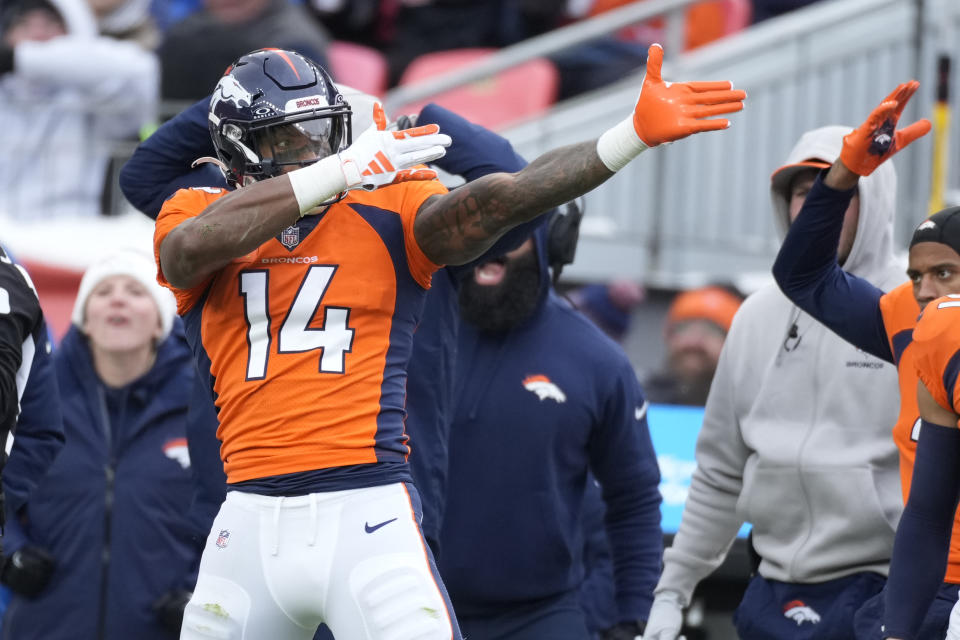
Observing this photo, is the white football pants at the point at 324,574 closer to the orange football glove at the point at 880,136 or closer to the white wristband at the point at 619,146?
the white wristband at the point at 619,146

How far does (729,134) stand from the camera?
9.11 meters

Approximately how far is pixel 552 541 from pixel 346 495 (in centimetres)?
169

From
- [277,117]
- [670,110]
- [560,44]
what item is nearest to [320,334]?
[277,117]

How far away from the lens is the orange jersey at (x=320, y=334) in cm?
376

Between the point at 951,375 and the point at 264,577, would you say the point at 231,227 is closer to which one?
the point at 264,577

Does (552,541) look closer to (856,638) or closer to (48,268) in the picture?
(856,638)

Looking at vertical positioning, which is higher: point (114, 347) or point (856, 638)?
point (114, 347)

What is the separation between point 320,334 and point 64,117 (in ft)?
17.1

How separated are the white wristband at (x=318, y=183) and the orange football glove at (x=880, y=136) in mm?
1345

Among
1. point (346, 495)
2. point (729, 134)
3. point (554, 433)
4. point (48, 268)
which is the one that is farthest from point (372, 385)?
point (729, 134)

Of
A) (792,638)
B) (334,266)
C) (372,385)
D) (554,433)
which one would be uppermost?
(334,266)

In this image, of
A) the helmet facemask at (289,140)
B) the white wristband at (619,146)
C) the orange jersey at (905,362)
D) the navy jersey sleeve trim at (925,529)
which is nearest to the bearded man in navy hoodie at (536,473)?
the orange jersey at (905,362)

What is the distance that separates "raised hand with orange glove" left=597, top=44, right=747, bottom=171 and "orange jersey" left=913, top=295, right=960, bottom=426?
0.73 m

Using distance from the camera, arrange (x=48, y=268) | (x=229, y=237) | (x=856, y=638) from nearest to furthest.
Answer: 1. (x=229, y=237)
2. (x=856, y=638)
3. (x=48, y=268)
